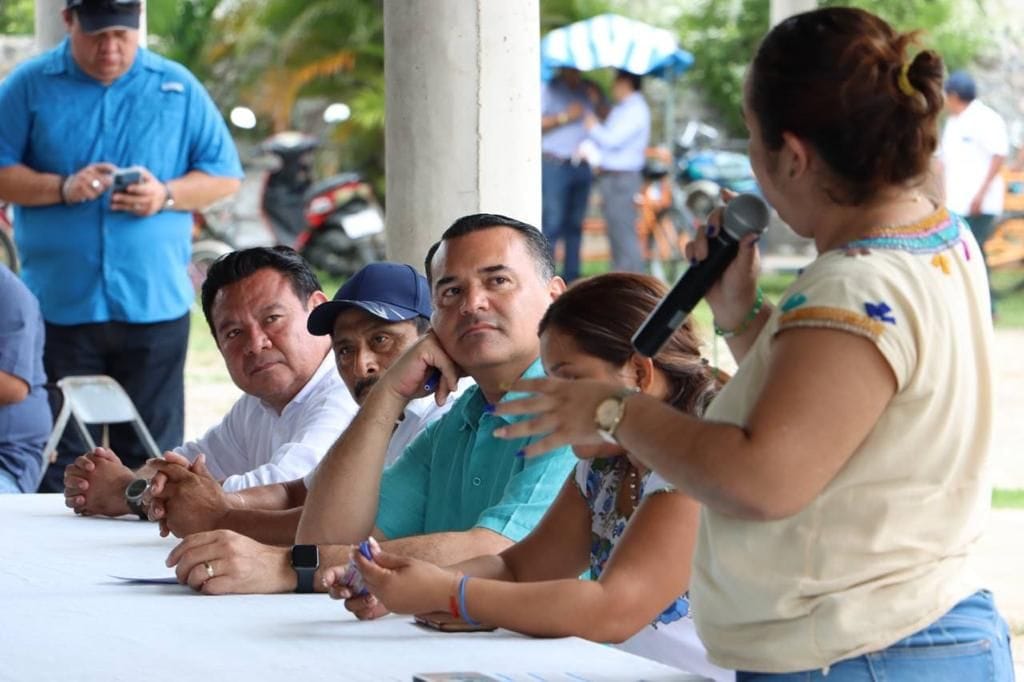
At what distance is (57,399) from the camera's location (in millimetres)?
5559

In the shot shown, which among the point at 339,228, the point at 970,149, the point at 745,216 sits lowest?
the point at 339,228

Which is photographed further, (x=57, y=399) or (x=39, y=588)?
(x=57, y=399)

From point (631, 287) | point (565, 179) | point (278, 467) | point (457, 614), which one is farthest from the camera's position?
point (565, 179)

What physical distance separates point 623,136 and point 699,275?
37.8 ft

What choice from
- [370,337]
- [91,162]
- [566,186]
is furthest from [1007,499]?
[566,186]

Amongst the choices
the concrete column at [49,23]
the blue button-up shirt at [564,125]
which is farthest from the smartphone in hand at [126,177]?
the blue button-up shirt at [564,125]

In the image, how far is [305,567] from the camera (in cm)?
254

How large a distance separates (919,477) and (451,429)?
149 cm

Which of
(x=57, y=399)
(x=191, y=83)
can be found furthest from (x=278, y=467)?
(x=191, y=83)

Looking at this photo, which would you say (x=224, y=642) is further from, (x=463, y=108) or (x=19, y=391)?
(x=19, y=391)

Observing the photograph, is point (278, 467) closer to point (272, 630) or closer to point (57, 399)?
point (272, 630)

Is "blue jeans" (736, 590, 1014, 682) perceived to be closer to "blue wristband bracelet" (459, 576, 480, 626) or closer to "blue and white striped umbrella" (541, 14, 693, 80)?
"blue wristband bracelet" (459, 576, 480, 626)

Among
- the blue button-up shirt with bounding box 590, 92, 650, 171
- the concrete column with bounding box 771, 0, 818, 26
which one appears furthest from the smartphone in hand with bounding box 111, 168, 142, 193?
the blue button-up shirt with bounding box 590, 92, 650, 171

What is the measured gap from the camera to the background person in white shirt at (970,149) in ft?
36.0
